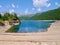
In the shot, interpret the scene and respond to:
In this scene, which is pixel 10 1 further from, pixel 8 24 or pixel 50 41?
pixel 50 41

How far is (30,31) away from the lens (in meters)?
2.38

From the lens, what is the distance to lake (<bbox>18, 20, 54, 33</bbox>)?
236cm

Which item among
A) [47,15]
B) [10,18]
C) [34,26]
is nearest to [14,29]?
[10,18]

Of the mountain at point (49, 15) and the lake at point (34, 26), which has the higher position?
the mountain at point (49, 15)

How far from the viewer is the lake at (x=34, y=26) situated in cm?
236

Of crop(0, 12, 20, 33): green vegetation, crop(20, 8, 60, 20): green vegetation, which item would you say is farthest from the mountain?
crop(0, 12, 20, 33): green vegetation

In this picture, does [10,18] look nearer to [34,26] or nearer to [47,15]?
[34,26]

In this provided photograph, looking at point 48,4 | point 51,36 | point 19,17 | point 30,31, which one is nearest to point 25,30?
point 30,31

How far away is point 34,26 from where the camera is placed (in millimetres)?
2357

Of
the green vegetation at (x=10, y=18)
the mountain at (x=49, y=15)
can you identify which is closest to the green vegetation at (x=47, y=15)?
the mountain at (x=49, y=15)

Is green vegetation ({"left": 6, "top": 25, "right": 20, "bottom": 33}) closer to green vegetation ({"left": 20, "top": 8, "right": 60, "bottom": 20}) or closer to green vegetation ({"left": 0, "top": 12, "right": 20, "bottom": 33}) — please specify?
green vegetation ({"left": 0, "top": 12, "right": 20, "bottom": 33})

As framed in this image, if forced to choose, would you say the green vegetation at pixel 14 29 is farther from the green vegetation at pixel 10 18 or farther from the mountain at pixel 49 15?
the mountain at pixel 49 15

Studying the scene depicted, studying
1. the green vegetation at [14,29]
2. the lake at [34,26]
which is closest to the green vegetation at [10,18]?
the green vegetation at [14,29]

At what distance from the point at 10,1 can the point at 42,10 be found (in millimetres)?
566
